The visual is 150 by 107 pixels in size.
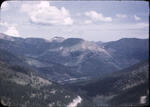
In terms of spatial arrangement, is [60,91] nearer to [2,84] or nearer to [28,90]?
[28,90]

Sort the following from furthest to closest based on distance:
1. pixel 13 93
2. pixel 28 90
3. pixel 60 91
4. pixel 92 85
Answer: pixel 92 85 < pixel 60 91 < pixel 28 90 < pixel 13 93

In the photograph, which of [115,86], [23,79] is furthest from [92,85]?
[23,79]

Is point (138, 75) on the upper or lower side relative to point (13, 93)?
lower

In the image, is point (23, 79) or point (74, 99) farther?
point (23, 79)

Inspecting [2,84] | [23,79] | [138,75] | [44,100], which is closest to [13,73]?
[23,79]

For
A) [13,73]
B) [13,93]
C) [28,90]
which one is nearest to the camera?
[13,93]

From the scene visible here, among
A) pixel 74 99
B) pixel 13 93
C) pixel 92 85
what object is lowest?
pixel 92 85

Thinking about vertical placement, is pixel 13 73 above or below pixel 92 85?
above

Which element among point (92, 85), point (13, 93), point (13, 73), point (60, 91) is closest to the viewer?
point (13, 93)

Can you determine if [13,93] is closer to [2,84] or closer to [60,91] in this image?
[2,84]
